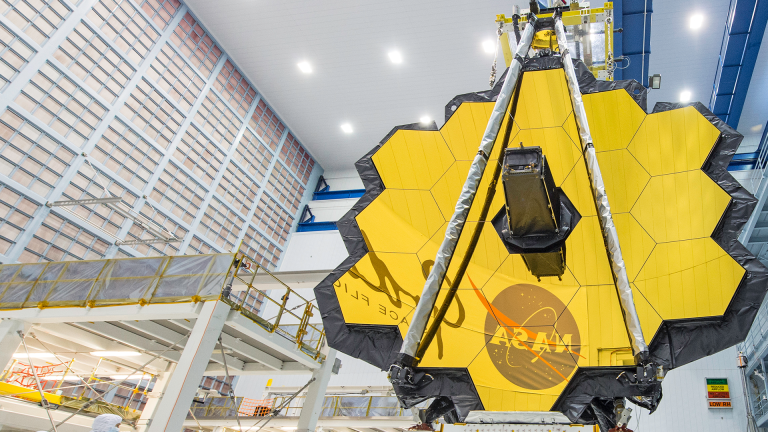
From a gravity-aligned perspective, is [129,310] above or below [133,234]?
below

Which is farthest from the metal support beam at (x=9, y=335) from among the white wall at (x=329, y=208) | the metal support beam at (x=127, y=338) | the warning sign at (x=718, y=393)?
the warning sign at (x=718, y=393)

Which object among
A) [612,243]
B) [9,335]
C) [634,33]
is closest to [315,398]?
[9,335]

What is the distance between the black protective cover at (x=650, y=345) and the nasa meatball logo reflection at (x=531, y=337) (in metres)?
0.33

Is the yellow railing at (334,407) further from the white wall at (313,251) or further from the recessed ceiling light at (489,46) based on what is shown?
the recessed ceiling light at (489,46)

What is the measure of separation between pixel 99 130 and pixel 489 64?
21513 mm

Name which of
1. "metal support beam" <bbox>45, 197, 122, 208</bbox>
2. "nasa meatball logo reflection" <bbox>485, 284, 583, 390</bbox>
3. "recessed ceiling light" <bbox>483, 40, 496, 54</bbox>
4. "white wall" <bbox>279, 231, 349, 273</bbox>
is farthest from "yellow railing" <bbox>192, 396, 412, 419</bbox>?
"recessed ceiling light" <bbox>483, 40, 496, 54</bbox>

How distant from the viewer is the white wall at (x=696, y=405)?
21.1m

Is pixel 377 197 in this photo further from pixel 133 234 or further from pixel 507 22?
pixel 133 234

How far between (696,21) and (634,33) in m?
5.85

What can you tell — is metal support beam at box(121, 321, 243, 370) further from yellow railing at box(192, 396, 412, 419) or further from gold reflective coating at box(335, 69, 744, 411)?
gold reflective coating at box(335, 69, 744, 411)

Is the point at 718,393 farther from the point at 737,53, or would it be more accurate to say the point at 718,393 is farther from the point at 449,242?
the point at 449,242

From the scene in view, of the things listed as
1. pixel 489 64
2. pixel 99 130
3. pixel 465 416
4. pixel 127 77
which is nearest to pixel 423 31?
pixel 489 64

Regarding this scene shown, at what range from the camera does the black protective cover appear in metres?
5.16

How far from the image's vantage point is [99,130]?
80.2 feet
